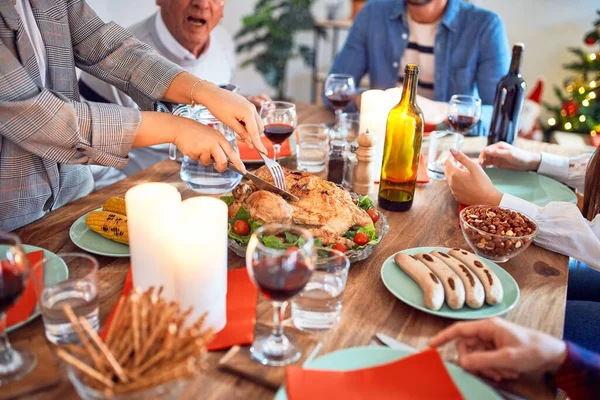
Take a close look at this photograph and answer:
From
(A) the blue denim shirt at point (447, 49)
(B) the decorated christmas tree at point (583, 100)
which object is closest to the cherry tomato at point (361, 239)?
(A) the blue denim shirt at point (447, 49)

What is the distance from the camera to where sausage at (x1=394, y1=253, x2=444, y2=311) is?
1045 mm

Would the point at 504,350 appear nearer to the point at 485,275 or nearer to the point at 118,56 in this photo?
the point at 485,275

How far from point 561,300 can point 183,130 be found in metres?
0.96

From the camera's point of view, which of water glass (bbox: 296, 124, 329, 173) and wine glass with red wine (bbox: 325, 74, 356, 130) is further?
wine glass with red wine (bbox: 325, 74, 356, 130)

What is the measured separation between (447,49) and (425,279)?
1.89 meters

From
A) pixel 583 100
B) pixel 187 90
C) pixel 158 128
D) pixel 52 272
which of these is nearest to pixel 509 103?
pixel 187 90

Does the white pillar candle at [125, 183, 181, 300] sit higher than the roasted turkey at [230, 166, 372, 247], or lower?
higher

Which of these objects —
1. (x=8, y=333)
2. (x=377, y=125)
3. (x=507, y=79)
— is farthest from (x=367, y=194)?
(x=8, y=333)

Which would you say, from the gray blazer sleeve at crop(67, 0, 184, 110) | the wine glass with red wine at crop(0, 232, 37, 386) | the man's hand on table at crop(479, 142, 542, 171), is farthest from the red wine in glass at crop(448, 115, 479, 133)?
the wine glass with red wine at crop(0, 232, 37, 386)

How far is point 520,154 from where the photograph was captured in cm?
181

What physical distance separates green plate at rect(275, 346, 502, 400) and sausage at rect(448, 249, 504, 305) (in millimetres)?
229

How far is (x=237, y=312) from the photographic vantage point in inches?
40.3

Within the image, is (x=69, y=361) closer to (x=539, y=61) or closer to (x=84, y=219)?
(x=84, y=219)

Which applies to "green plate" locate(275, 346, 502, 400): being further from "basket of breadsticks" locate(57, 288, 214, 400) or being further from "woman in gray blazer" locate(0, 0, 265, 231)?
"woman in gray blazer" locate(0, 0, 265, 231)
